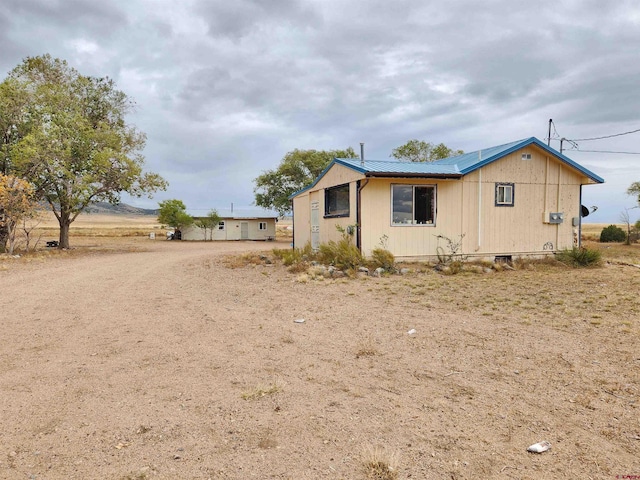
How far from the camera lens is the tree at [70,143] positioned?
19312mm

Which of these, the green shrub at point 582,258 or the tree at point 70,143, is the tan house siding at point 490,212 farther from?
the tree at point 70,143

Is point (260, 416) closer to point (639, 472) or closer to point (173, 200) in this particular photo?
point (639, 472)

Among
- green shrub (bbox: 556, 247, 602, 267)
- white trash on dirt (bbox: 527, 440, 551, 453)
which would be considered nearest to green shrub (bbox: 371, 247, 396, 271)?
green shrub (bbox: 556, 247, 602, 267)

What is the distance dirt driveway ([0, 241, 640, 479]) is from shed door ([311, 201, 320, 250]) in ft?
29.1

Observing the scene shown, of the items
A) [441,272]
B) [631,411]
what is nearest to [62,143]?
[441,272]

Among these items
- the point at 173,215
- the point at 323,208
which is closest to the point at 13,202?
the point at 323,208

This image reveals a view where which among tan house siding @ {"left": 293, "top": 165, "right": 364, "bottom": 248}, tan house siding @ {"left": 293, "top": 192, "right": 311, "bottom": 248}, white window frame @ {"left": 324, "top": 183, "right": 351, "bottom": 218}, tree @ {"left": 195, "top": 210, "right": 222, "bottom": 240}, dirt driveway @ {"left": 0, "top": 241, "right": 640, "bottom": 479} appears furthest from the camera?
tree @ {"left": 195, "top": 210, "right": 222, "bottom": 240}

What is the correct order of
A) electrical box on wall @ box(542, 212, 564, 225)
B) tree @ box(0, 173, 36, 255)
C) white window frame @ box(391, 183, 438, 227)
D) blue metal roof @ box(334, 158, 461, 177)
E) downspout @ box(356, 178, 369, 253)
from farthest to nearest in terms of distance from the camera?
tree @ box(0, 173, 36, 255) → electrical box on wall @ box(542, 212, 564, 225) → white window frame @ box(391, 183, 438, 227) → downspout @ box(356, 178, 369, 253) → blue metal roof @ box(334, 158, 461, 177)

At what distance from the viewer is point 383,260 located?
39.9ft

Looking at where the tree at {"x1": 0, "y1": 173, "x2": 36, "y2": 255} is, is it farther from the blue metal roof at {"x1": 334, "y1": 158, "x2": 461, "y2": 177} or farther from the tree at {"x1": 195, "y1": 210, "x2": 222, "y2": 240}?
the tree at {"x1": 195, "y1": 210, "x2": 222, "y2": 240}

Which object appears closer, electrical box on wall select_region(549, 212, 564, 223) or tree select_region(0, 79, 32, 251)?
electrical box on wall select_region(549, 212, 564, 223)

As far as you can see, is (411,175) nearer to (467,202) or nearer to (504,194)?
(467,202)

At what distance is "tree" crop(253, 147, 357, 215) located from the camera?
114 feet

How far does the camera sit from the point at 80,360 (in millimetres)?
4836
